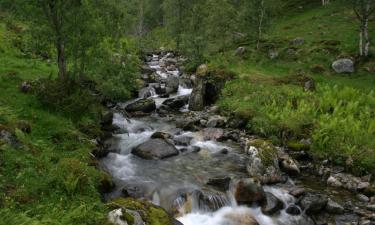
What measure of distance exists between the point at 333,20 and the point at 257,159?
40996 mm

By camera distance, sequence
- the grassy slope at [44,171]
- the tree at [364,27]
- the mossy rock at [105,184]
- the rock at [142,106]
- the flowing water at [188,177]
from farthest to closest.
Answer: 1. the tree at [364,27]
2. the rock at [142,106]
3. the mossy rock at [105,184]
4. the flowing water at [188,177]
5. the grassy slope at [44,171]

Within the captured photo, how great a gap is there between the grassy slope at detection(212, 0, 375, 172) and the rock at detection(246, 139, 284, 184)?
3.34 m

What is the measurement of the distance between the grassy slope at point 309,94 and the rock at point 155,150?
6.11 metres

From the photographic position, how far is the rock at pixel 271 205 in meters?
14.0

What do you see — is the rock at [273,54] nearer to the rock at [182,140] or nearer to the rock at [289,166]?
the rock at [182,140]

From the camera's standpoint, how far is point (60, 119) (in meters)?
17.6

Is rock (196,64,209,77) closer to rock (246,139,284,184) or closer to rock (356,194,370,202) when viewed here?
rock (246,139,284,184)

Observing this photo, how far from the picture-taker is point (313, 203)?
14.1 meters

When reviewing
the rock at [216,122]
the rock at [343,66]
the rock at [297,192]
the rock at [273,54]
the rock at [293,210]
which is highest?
the rock at [273,54]

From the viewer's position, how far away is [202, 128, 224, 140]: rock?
2159cm

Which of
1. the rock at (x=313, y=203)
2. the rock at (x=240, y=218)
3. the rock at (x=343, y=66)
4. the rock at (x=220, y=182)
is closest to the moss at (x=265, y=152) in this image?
the rock at (x=220, y=182)

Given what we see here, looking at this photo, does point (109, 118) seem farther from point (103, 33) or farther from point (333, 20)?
point (333, 20)

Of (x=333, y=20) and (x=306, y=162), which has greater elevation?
(x=333, y=20)

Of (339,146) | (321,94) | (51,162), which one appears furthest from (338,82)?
(51,162)
